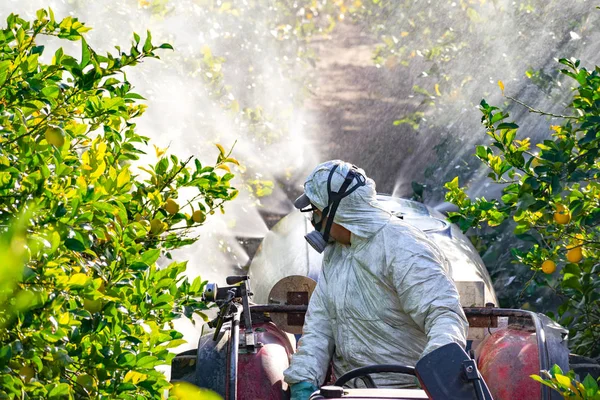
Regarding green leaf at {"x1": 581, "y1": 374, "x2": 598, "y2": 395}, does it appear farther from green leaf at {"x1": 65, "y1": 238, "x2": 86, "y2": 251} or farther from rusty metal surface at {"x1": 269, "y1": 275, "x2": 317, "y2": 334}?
rusty metal surface at {"x1": 269, "y1": 275, "x2": 317, "y2": 334}

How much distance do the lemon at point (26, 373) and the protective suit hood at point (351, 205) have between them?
2.03 m

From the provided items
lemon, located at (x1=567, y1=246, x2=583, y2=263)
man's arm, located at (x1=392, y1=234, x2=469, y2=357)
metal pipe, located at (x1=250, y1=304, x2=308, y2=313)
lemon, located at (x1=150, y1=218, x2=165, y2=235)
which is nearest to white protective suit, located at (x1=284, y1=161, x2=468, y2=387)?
man's arm, located at (x1=392, y1=234, x2=469, y2=357)

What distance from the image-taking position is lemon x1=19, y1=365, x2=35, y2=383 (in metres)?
1.97

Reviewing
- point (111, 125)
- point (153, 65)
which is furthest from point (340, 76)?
point (111, 125)

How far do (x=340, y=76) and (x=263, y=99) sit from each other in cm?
389

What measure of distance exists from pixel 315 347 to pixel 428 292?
0.57m

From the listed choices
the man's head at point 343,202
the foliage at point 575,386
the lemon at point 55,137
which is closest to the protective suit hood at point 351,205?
the man's head at point 343,202

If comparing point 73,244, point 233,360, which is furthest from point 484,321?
point 73,244

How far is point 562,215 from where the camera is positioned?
13.4 feet

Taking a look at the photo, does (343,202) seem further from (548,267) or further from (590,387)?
(590,387)

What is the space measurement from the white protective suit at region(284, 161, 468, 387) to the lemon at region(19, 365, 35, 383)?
70.2 inches

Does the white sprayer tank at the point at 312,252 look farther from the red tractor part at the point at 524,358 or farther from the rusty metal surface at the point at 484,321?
the red tractor part at the point at 524,358

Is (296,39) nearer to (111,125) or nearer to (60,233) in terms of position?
(111,125)

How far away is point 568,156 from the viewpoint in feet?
12.6
